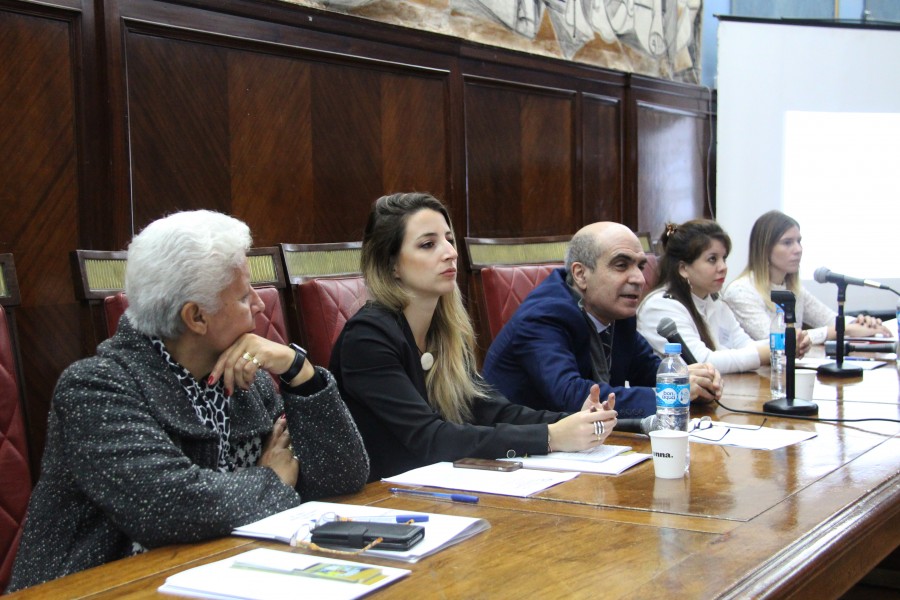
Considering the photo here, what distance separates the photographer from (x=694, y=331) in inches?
142

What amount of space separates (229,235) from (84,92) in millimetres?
1704

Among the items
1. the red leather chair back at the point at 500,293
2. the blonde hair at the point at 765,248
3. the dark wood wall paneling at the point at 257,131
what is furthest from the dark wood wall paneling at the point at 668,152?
the red leather chair back at the point at 500,293

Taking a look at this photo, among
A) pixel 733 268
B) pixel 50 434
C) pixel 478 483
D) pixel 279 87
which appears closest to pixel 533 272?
pixel 279 87

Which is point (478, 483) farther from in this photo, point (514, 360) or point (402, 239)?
point (514, 360)

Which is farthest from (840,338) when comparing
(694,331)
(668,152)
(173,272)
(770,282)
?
(668,152)

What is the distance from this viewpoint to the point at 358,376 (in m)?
2.23

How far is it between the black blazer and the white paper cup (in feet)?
0.99

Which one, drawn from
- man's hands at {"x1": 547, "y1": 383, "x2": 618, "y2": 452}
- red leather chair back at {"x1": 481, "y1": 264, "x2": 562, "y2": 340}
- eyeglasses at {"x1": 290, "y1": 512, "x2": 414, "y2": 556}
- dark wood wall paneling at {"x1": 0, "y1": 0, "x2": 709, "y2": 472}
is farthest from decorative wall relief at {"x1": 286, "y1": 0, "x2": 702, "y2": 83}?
eyeglasses at {"x1": 290, "y1": 512, "x2": 414, "y2": 556}

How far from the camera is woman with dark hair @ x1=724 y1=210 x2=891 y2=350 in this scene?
4.29m

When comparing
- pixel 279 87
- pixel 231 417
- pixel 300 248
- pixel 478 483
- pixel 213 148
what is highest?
pixel 279 87

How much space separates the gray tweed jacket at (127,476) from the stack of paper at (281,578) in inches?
7.7

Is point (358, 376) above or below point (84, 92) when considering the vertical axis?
below

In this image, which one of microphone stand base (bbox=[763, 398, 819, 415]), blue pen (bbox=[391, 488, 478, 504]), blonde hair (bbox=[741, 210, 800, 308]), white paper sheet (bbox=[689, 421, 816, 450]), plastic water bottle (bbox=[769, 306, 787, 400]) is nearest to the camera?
blue pen (bbox=[391, 488, 478, 504])

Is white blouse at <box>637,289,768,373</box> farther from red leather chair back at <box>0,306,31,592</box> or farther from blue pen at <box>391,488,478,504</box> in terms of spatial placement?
red leather chair back at <box>0,306,31,592</box>
